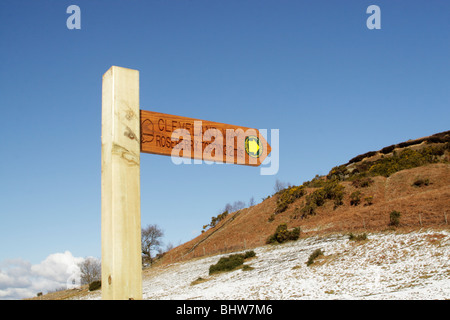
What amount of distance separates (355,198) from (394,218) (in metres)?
8.96

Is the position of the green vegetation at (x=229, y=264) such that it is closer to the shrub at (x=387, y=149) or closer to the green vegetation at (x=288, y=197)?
the green vegetation at (x=288, y=197)

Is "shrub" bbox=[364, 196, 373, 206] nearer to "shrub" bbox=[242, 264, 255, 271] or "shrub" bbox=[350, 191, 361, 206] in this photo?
"shrub" bbox=[350, 191, 361, 206]

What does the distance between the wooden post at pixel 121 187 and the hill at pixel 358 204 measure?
2275 cm

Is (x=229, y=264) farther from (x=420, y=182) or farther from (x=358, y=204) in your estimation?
(x=420, y=182)

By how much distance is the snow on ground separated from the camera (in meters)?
14.9


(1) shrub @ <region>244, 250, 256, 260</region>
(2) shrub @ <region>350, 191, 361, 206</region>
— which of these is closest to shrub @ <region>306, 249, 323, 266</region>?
(1) shrub @ <region>244, 250, 256, 260</region>

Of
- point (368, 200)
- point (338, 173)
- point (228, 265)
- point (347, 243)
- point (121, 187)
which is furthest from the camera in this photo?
point (338, 173)

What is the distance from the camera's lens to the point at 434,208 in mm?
24812

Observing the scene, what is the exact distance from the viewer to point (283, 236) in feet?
98.2

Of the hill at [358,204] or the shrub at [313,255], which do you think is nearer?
the shrub at [313,255]

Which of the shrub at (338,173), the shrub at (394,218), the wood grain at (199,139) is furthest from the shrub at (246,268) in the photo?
the shrub at (338,173)

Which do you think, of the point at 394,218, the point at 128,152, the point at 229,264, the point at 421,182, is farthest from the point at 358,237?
the point at 128,152

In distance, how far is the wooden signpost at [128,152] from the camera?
6.32ft
